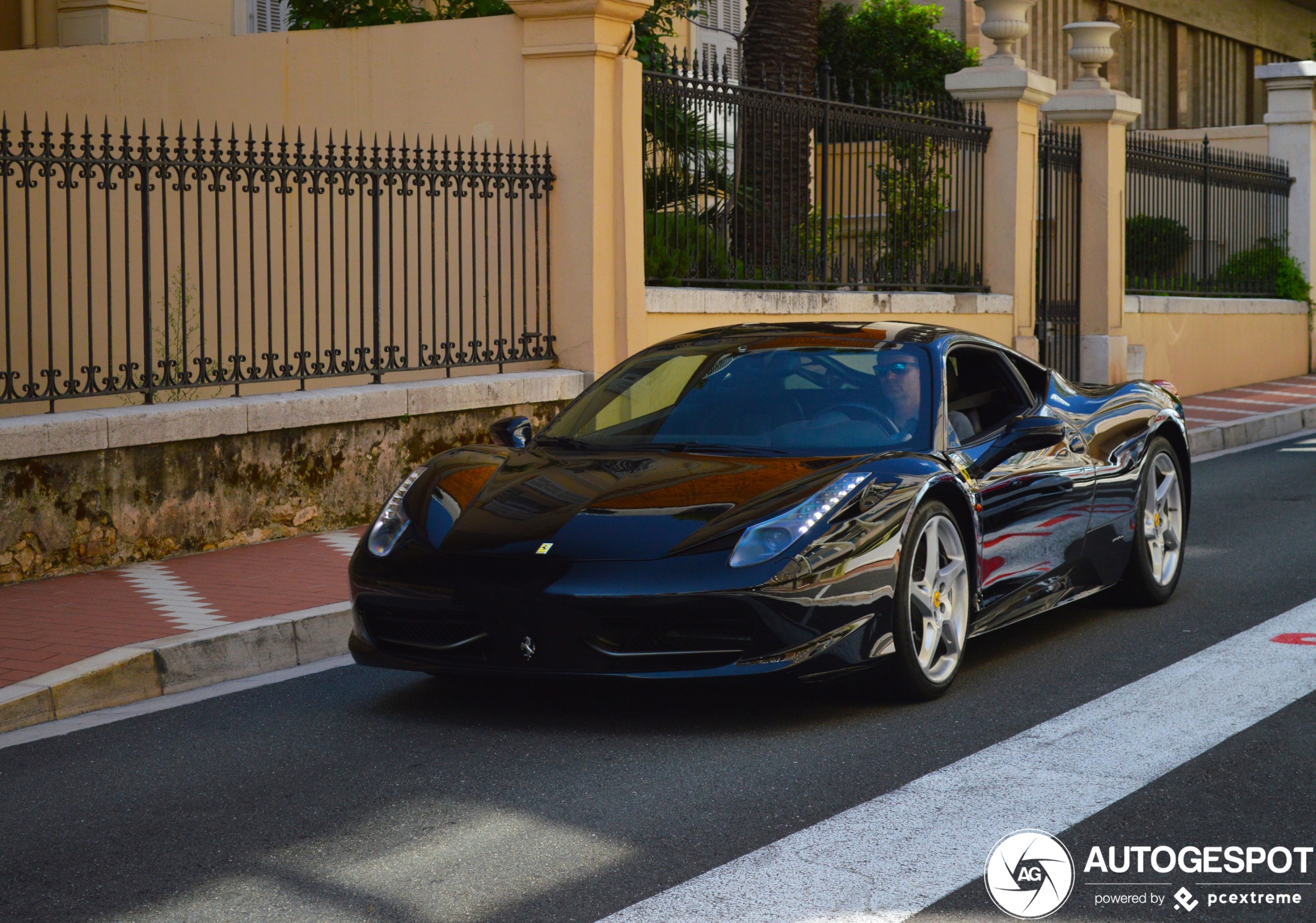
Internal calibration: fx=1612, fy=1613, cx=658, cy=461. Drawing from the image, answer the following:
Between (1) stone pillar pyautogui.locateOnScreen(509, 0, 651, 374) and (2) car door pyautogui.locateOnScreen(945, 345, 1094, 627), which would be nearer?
(2) car door pyautogui.locateOnScreen(945, 345, 1094, 627)

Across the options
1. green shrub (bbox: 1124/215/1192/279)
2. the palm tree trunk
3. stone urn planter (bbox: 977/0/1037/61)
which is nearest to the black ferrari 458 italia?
the palm tree trunk

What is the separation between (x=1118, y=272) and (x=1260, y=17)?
77.9 ft

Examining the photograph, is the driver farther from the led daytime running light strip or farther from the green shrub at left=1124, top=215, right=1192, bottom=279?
the green shrub at left=1124, top=215, right=1192, bottom=279

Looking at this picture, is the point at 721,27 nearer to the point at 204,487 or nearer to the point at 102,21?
the point at 102,21

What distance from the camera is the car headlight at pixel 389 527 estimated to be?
5578 mm

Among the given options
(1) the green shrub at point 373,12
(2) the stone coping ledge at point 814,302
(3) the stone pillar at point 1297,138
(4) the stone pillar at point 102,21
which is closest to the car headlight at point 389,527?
(2) the stone coping ledge at point 814,302

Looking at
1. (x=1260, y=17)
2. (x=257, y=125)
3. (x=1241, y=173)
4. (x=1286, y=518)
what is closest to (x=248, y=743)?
(x=1286, y=518)

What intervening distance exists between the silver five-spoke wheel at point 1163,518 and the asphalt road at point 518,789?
2.42 feet

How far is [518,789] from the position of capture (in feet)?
15.2

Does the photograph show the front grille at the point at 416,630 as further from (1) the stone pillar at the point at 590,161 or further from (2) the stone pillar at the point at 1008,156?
(2) the stone pillar at the point at 1008,156

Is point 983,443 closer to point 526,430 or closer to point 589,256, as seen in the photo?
point 526,430

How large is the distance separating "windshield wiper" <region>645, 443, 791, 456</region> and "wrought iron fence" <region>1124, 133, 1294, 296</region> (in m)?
13.7

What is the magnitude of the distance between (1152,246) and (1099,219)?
5.69 feet

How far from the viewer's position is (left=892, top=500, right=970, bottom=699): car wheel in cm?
534
